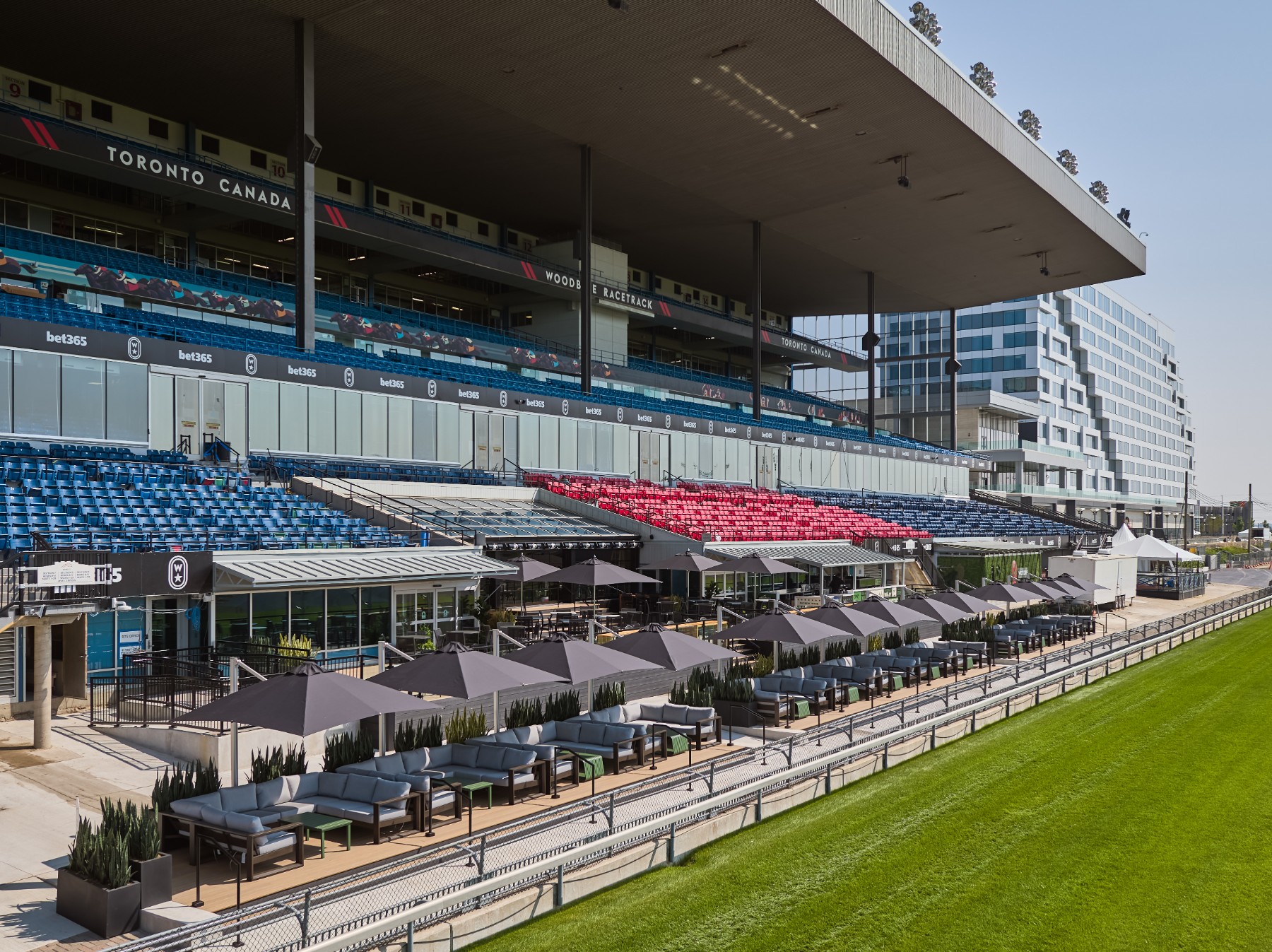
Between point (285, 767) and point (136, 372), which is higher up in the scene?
point (136, 372)

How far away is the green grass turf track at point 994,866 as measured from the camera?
10008 mm

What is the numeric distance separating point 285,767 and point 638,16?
26.4m

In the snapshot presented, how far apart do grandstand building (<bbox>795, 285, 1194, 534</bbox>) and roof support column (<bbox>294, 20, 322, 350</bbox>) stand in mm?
67745

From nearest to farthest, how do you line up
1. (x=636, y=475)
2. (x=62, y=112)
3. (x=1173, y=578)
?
(x=62, y=112) < (x=636, y=475) < (x=1173, y=578)

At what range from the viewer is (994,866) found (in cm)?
1191

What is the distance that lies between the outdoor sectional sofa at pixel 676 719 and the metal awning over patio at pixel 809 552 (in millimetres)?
15257

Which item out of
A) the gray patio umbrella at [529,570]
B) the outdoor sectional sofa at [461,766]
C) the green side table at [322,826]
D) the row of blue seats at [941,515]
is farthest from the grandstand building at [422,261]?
the green side table at [322,826]

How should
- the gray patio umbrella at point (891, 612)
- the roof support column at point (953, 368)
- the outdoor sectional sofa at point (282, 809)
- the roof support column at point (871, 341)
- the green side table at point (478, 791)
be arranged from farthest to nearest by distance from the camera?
the roof support column at point (953, 368) → the roof support column at point (871, 341) → the gray patio umbrella at point (891, 612) → the green side table at point (478, 791) → the outdoor sectional sofa at point (282, 809)

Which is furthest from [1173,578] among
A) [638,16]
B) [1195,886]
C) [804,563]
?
[1195,886]

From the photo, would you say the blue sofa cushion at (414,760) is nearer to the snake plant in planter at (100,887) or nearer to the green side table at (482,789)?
the green side table at (482,789)

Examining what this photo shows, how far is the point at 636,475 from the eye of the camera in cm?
4678

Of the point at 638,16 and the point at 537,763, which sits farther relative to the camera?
the point at 638,16

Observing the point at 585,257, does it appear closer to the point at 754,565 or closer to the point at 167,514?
the point at 754,565

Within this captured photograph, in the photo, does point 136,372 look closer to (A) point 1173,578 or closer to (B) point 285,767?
(B) point 285,767
